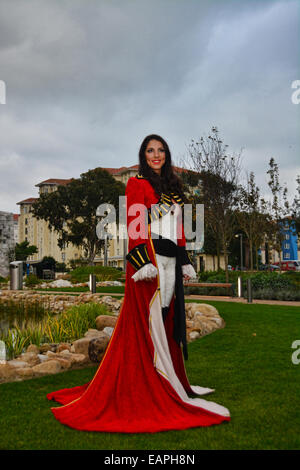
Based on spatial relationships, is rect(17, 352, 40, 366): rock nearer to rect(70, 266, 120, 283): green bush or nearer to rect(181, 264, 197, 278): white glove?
rect(181, 264, 197, 278): white glove

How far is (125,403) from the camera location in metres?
3.17

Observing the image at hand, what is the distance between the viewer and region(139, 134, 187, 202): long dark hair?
368 centimetres

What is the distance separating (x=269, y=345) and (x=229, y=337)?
862 mm

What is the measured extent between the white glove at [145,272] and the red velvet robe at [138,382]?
0.62 feet

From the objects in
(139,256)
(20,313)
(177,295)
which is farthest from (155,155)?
(20,313)

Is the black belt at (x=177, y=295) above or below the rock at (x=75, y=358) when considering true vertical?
above

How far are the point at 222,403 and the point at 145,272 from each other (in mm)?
1468

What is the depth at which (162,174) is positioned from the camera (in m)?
3.83

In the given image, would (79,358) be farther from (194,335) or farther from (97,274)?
(97,274)

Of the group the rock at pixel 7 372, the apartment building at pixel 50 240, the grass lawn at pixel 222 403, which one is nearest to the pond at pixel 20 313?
the rock at pixel 7 372

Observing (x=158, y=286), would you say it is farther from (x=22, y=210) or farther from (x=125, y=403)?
(x=22, y=210)

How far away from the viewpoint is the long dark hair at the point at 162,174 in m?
3.68

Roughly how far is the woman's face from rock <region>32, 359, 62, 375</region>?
8.93 feet

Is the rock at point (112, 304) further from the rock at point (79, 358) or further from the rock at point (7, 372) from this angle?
the rock at point (7, 372)
